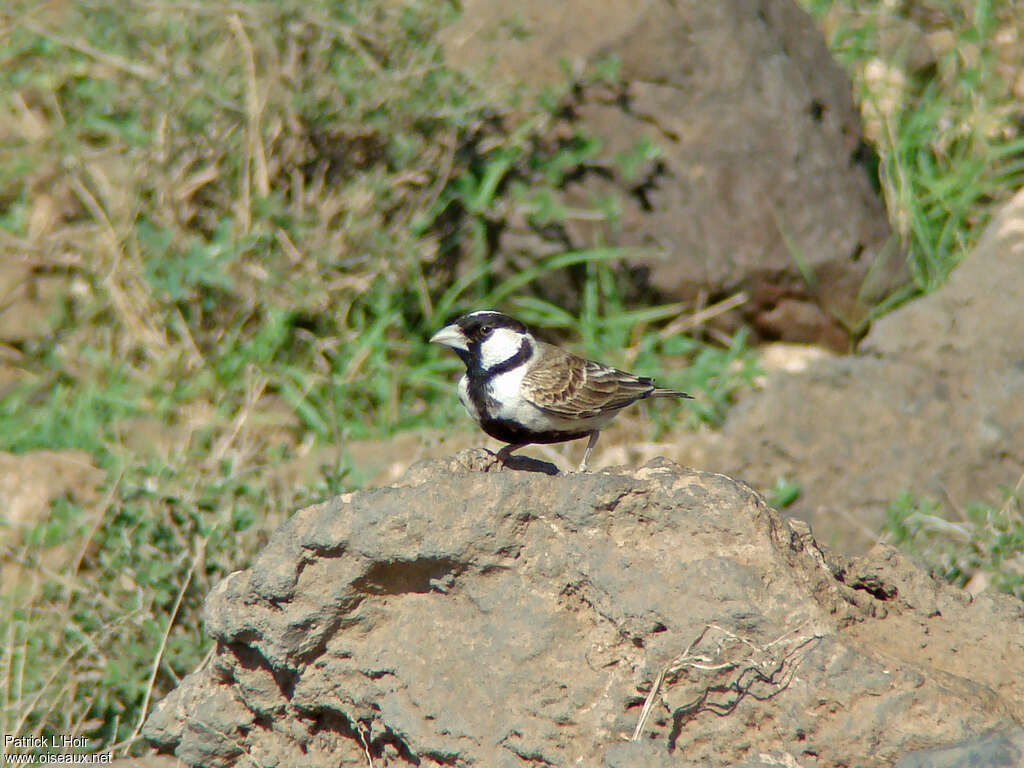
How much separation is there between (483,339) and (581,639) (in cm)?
173

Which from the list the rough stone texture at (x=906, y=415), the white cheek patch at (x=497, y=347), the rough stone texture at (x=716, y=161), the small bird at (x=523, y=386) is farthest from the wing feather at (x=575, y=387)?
the rough stone texture at (x=716, y=161)

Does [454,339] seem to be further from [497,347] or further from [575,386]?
[575,386]

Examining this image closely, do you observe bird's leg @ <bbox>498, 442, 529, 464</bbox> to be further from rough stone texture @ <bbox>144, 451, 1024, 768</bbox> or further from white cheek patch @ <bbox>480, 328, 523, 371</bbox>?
rough stone texture @ <bbox>144, 451, 1024, 768</bbox>

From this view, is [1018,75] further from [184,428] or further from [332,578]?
[332,578]

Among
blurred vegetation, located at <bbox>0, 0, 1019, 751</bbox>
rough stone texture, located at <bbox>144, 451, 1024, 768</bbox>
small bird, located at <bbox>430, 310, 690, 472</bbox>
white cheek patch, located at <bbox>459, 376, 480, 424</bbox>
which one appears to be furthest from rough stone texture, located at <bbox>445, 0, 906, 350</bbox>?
rough stone texture, located at <bbox>144, 451, 1024, 768</bbox>

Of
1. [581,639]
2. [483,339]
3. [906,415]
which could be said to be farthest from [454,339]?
[906,415]

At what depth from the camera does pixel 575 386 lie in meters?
4.52

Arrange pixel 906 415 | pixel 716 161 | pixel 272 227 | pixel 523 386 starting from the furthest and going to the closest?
pixel 716 161 < pixel 272 227 < pixel 906 415 < pixel 523 386

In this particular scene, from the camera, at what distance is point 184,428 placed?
19.4ft

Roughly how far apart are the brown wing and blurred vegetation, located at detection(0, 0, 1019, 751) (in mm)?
1422

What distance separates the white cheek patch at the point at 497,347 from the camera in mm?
4477

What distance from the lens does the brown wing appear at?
4.38 m

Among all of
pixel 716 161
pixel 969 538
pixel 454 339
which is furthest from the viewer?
pixel 716 161

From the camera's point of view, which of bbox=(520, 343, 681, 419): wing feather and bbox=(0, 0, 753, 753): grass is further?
bbox=(0, 0, 753, 753): grass
